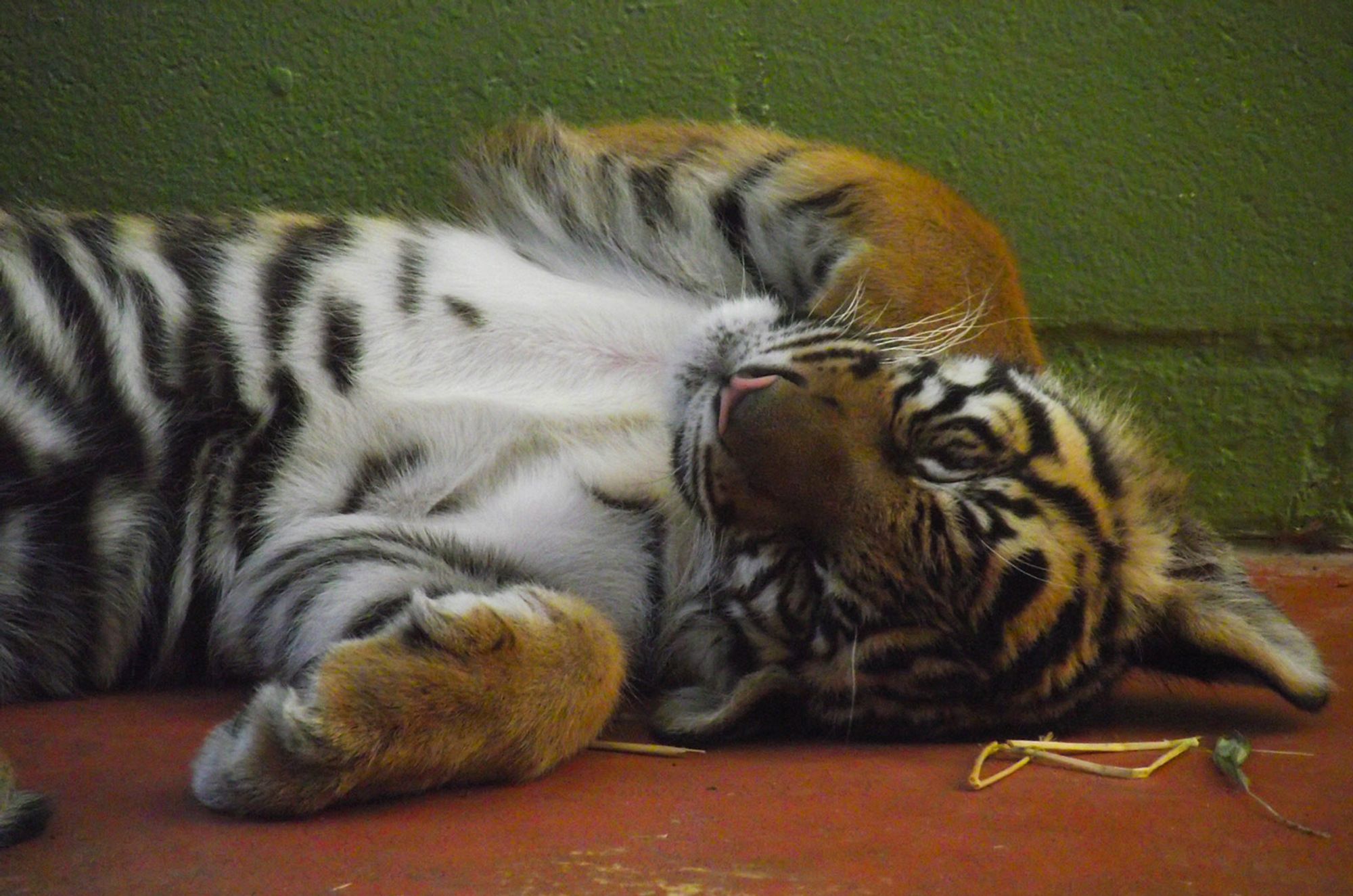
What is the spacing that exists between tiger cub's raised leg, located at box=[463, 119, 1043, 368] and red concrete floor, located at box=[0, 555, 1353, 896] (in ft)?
2.66

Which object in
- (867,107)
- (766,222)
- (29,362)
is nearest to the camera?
(29,362)

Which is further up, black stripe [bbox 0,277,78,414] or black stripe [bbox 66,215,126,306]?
black stripe [bbox 66,215,126,306]

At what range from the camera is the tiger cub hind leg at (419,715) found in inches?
61.7

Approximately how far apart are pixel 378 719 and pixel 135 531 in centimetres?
84

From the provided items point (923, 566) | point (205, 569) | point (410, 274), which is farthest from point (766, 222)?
point (205, 569)

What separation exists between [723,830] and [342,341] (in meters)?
1.23

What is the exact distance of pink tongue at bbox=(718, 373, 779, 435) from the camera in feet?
6.45

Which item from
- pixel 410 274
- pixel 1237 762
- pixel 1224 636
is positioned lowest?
pixel 1237 762

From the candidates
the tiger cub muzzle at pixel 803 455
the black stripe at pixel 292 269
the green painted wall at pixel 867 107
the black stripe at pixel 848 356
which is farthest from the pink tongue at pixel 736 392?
the green painted wall at pixel 867 107

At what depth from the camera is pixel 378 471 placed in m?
2.30

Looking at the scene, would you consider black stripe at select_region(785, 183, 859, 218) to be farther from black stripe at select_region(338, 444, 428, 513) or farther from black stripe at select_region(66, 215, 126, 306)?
black stripe at select_region(66, 215, 126, 306)

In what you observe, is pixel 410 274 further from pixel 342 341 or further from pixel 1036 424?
pixel 1036 424

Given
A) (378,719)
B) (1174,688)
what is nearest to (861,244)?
(1174,688)

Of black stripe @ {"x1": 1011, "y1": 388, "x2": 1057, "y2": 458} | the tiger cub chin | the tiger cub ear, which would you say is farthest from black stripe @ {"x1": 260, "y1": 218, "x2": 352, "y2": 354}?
the tiger cub ear
